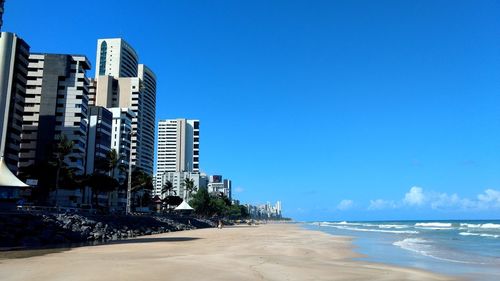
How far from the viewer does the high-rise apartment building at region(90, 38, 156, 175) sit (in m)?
169

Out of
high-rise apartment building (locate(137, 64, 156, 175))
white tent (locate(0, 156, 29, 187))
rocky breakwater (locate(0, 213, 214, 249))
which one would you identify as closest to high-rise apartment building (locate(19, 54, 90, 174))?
rocky breakwater (locate(0, 213, 214, 249))

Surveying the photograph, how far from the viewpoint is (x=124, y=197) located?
130875 mm

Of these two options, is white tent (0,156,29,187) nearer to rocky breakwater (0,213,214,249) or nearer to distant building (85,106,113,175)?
rocky breakwater (0,213,214,249)

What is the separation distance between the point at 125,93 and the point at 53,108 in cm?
6903

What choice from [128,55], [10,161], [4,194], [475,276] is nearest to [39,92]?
[10,161]

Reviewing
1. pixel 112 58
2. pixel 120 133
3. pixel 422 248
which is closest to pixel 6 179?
pixel 422 248

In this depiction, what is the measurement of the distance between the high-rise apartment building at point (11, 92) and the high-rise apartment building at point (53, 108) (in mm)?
15299

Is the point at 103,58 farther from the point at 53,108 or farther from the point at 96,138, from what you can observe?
the point at 53,108

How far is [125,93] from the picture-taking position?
174m

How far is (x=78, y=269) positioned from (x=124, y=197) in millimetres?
117954

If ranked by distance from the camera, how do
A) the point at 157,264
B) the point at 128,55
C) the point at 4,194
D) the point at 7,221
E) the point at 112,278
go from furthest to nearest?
the point at 128,55
the point at 4,194
the point at 7,221
the point at 157,264
the point at 112,278

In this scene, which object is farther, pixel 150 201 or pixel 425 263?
pixel 150 201

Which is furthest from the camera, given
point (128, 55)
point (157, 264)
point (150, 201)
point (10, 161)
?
point (128, 55)

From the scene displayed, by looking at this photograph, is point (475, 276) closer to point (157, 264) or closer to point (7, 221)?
point (157, 264)
